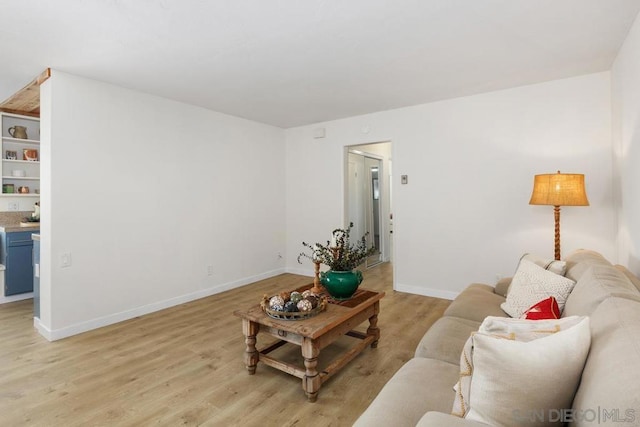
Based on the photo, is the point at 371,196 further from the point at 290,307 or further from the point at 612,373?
the point at 612,373

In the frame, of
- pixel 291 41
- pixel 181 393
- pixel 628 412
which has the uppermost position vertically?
pixel 291 41

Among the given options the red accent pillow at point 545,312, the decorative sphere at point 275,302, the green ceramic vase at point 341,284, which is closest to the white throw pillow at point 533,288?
the red accent pillow at point 545,312

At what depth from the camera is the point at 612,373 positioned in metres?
0.83

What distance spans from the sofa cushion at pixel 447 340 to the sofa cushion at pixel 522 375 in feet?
2.26

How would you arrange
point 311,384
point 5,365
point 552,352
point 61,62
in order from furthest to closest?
1. point 61,62
2. point 5,365
3. point 311,384
4. point 552,352

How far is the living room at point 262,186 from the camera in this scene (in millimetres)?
2941

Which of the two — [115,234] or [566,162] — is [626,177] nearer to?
[566,162]

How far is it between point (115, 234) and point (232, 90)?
1.96 m

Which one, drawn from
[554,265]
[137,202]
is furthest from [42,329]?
[554,265]

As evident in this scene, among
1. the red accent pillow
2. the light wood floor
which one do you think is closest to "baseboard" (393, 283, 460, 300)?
the light wood floor

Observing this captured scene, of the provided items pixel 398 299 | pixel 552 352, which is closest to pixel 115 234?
pixel 398 299

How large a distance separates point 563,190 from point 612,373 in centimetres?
247

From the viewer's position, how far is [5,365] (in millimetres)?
2426

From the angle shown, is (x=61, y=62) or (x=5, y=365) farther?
(x=61, y=62)
